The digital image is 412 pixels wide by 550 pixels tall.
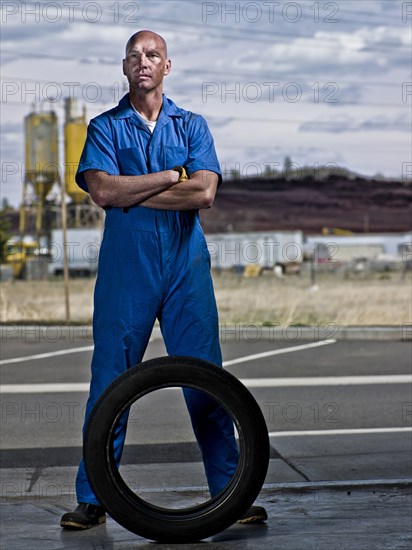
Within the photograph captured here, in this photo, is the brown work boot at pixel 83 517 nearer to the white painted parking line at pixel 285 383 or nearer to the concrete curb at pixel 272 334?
the white painted parking line at pixel 285 383

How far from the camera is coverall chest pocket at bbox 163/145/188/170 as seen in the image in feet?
15.6

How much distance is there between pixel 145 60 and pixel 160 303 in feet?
3.45

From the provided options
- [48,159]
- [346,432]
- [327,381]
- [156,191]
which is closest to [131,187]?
[156,191]

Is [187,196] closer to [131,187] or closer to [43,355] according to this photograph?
[131,187]

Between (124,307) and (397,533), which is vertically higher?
(124,307)

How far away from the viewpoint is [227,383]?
4.16m

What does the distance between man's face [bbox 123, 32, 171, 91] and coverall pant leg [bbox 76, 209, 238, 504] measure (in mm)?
585

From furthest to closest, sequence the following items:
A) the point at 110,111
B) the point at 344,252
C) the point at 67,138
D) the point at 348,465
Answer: the point at 344,252 < the point at 67,138 < the point at 348,465 < the point at 110,111

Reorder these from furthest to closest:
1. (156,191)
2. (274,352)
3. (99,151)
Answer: (274,352), (99,151), (156,191)

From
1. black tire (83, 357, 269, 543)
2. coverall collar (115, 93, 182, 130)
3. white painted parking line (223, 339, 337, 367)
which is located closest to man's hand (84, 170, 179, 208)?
coverall collar (115, 93, 182, 130)

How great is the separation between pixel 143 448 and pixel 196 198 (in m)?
3.58

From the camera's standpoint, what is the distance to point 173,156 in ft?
15.6

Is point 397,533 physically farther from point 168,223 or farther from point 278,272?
point 278,272

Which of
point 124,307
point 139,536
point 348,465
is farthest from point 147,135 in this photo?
point 348,465
